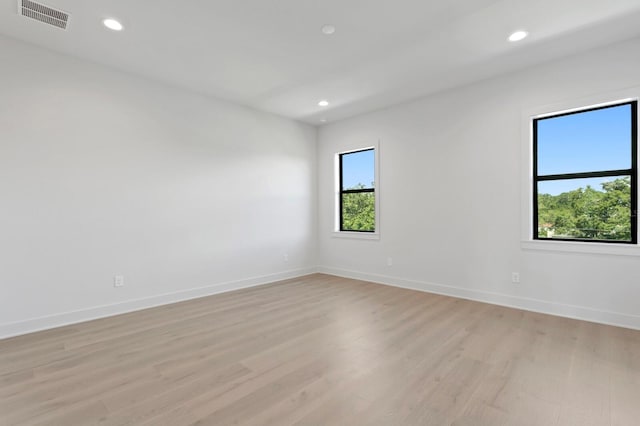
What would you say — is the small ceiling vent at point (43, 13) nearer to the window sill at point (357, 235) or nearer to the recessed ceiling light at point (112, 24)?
the recessed ceiling light at point (112, 24)

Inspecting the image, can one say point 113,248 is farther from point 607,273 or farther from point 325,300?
point 607,273

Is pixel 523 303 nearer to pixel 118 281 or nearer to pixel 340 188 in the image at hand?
pixel 340 188

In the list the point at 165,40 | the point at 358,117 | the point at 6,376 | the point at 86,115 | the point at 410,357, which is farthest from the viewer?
the point at 358,117

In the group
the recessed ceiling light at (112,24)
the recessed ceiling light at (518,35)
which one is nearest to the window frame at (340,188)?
the recessed ceiling light at (518,35)

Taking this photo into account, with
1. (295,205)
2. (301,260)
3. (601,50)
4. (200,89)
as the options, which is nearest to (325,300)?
(301,260)

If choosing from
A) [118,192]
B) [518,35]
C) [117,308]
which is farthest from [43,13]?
[518,35]

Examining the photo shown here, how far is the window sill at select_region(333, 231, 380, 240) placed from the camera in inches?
199

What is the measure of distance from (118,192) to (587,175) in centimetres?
524

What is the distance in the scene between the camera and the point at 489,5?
98.0 inches

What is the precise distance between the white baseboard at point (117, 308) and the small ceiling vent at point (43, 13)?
9.11 feet

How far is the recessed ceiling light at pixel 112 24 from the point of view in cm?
268

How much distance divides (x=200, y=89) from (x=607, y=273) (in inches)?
204

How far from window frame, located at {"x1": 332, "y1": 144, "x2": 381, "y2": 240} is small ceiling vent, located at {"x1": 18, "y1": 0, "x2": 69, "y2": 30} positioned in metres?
3.94

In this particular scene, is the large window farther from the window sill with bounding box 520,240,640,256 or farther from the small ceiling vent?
the small ceiling vent
